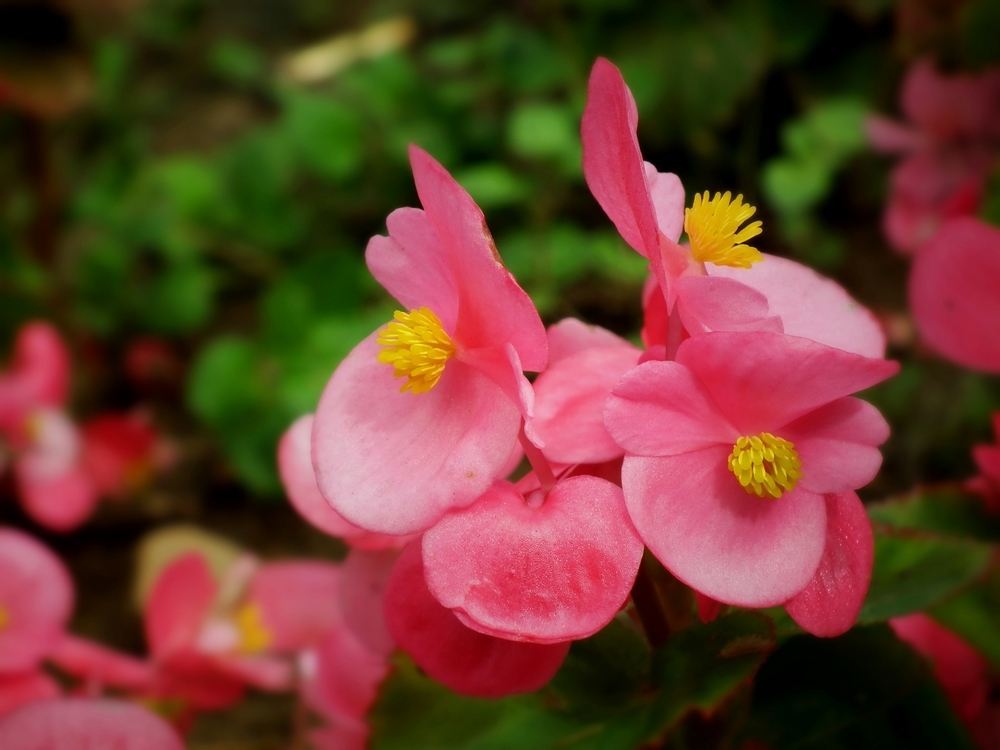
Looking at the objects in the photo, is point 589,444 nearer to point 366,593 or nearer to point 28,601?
point 366,593

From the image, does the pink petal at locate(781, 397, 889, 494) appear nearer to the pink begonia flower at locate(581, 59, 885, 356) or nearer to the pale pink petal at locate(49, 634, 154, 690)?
the pink begonia flower at locate(581, 59, 885, 356)

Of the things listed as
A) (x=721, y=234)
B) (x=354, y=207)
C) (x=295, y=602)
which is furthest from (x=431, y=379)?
(x=354, y=207)

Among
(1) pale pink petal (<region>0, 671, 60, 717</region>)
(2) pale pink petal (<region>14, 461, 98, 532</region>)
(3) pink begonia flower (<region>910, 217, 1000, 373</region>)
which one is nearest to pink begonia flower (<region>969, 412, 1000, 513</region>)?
(3) pink begonia flower (<region>910, 217, 1000, 373</region>)

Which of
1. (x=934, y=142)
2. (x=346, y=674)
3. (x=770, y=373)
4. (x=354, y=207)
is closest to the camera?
(x=770, y=373)

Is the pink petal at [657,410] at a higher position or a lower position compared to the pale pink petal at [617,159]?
lower

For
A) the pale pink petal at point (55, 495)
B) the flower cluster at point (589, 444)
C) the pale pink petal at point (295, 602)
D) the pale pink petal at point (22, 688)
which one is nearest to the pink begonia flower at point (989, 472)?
the flower cluster at point (589, 444)

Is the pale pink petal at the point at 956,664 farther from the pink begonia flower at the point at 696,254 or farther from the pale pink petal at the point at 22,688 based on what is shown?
the pale pink petal at the point at 22,688
